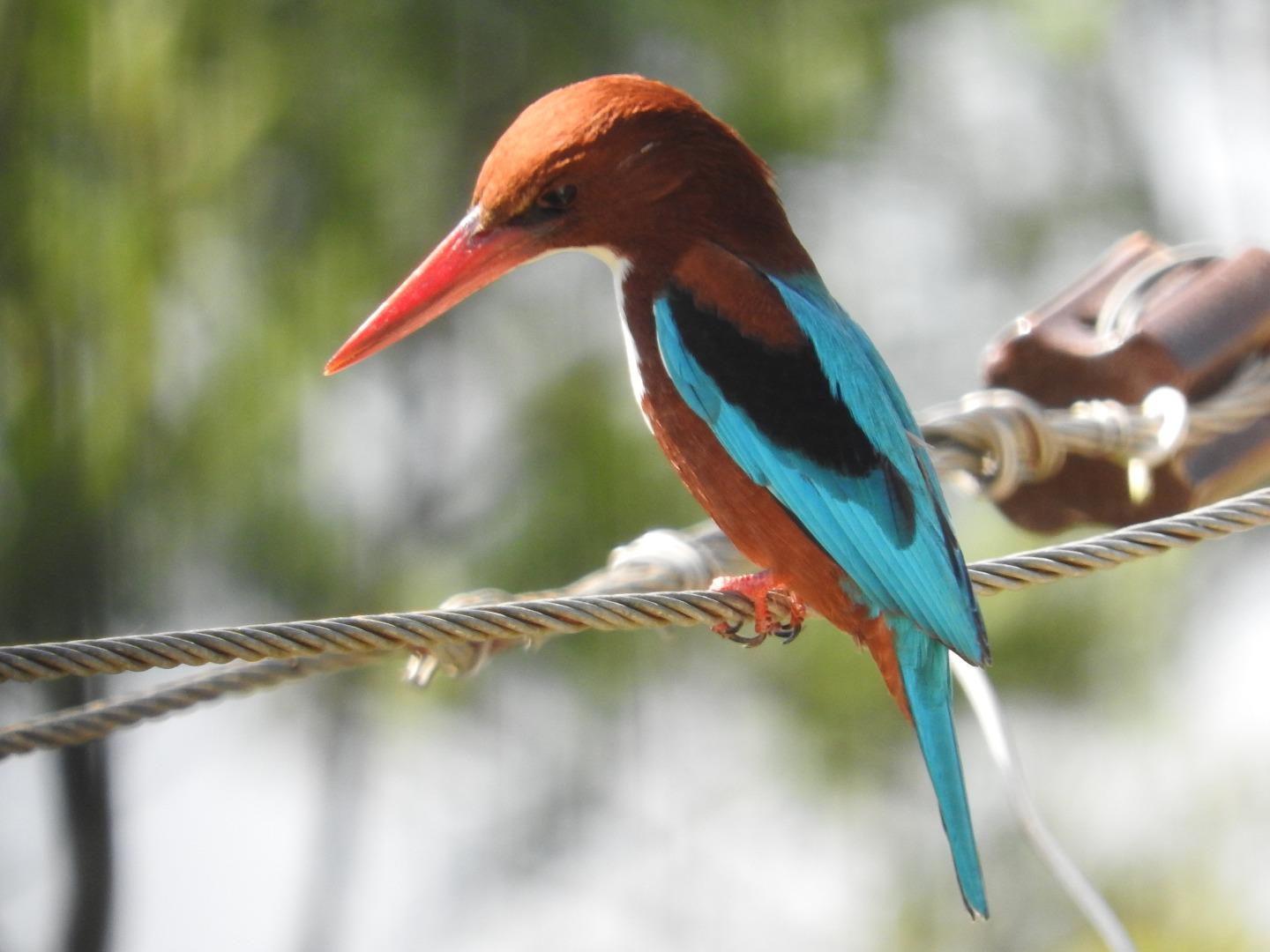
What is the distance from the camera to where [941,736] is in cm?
155

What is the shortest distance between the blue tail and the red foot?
167 millimetres

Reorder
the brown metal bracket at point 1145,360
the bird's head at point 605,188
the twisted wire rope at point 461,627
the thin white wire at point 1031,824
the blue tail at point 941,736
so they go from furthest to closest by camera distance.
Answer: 1. the brown metal bracket at point 1145,360
2. the bird's head at point 605,188
3. the thin white wire at point 1031,824
4. the blue tail at point 941,736
5. the twisted wire rope at point 461,627

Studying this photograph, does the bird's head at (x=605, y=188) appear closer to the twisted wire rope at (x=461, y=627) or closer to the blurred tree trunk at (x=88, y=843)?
the twisted wire rope at (x=461, y=627)

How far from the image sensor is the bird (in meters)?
1.60

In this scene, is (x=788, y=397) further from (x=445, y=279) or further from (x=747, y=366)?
(x=445, y=279)

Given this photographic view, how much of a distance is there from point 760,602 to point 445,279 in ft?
2.00

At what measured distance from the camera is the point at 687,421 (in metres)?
1.70

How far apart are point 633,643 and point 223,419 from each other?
4.94 feet

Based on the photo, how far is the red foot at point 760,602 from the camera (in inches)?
67.4

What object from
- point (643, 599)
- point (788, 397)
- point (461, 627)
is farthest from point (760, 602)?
point (461, 627)


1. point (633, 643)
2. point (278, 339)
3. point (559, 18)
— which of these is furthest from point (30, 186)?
point (633, 643)

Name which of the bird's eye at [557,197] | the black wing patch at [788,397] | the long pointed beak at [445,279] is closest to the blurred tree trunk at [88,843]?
the long pointed beak at [445,279]

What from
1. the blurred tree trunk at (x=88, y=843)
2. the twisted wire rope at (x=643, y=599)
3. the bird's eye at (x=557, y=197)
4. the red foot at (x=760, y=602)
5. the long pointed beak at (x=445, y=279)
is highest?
the bird's eye at (x=557, y=197)

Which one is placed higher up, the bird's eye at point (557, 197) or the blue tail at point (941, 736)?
the bird's eye at point (557, 197)
